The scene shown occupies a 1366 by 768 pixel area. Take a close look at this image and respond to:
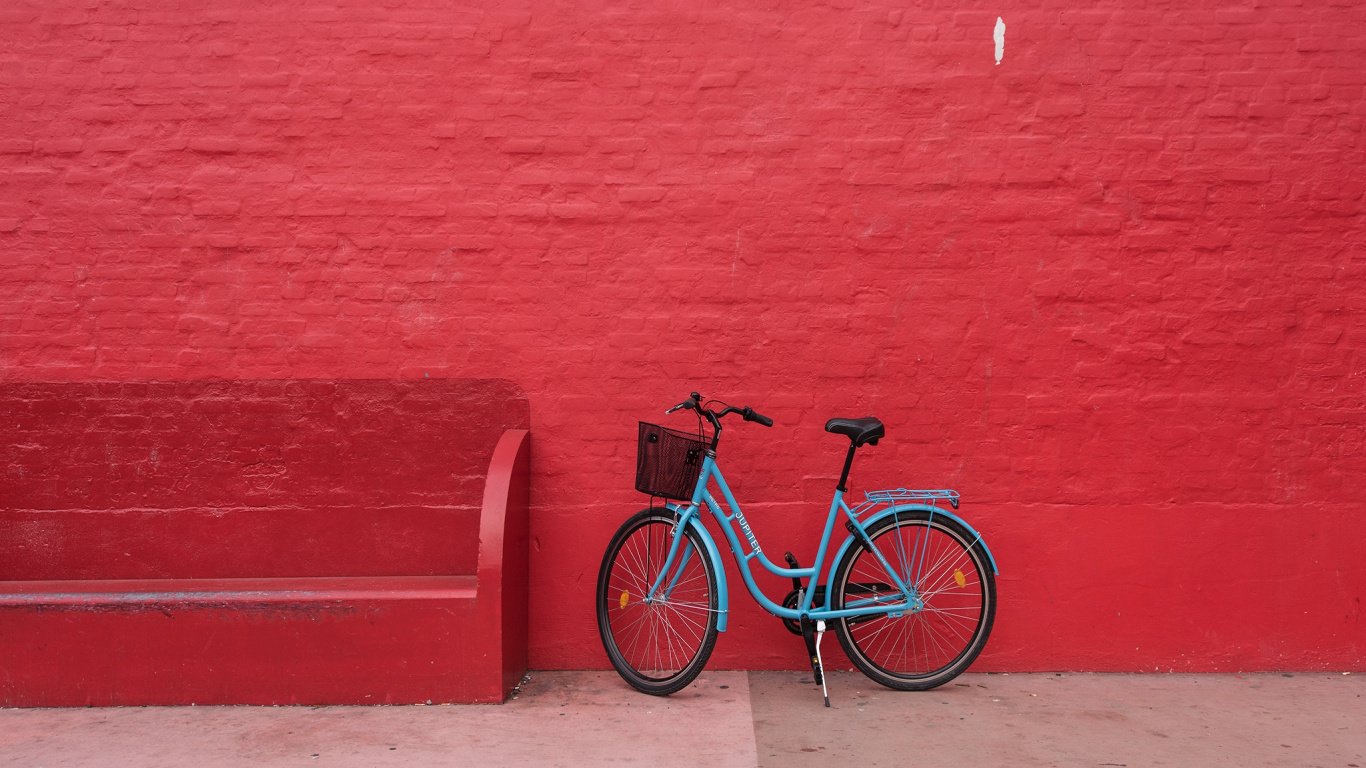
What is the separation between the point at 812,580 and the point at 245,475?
283 centimetres

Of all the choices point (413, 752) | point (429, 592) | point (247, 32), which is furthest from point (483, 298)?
point (413, 752)

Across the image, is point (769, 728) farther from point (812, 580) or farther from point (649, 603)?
point (649, 603)

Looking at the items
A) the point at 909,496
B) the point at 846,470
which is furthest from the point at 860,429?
the point at 909,496

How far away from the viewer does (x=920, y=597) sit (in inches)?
182

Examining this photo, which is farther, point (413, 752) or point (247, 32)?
point (247, 32)

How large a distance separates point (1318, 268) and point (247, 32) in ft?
17.9

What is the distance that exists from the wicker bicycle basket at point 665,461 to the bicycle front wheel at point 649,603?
18cm

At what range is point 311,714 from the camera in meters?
4.32

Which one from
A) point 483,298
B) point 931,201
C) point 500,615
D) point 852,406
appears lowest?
point 500,615

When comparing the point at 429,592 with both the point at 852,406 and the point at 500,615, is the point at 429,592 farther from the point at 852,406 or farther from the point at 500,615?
the point at 852,406

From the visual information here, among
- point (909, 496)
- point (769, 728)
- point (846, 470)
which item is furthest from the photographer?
point (909, 496)

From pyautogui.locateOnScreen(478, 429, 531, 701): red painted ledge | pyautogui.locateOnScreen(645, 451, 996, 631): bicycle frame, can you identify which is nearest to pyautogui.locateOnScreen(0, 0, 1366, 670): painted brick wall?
pyautogui.locateOnScreen(478, 429, 531, 701): red painted ledge

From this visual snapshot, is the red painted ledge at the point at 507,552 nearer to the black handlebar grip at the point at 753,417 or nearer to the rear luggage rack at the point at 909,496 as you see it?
the black handlebar grip at the point at 753,417

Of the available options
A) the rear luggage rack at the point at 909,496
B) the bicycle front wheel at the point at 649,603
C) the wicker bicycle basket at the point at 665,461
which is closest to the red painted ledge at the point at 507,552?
the bicycle front wheel at the point at 649,603
